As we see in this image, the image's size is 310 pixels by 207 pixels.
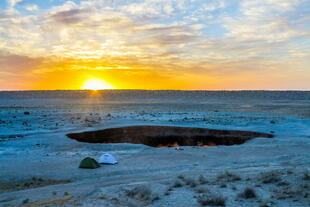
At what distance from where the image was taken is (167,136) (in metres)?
28.4

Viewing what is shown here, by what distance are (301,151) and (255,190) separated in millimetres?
9902

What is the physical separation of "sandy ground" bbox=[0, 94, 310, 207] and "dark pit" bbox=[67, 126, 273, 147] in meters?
2.14

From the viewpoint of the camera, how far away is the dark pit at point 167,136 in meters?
26.9

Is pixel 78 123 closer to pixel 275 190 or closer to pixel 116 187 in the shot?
pixel 116 187

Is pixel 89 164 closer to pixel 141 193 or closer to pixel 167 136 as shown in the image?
pixel 141 193

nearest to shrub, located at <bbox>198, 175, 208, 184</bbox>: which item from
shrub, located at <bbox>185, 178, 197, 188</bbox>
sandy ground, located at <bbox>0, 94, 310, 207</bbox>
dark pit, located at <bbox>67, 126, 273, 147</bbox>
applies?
sandy ground, located at <bbox>0, 94, 310, 207</bbox>

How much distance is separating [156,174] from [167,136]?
1437 cm

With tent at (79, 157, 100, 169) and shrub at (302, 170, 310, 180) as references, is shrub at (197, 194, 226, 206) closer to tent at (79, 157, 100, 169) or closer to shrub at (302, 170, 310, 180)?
shrub at (302, 170, 310, 180)

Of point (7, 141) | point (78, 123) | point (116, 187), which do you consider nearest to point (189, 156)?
point (116, 187)

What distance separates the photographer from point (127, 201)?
32.2ft

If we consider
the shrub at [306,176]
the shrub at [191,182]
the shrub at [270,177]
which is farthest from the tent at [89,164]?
the shrub at [306,176]

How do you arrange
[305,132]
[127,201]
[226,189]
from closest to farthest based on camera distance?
[127,201], [226,189], [305,132]

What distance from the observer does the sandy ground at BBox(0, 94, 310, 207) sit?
32.5ft

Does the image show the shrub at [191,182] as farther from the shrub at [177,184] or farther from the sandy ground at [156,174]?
the shrub at [177,184]
